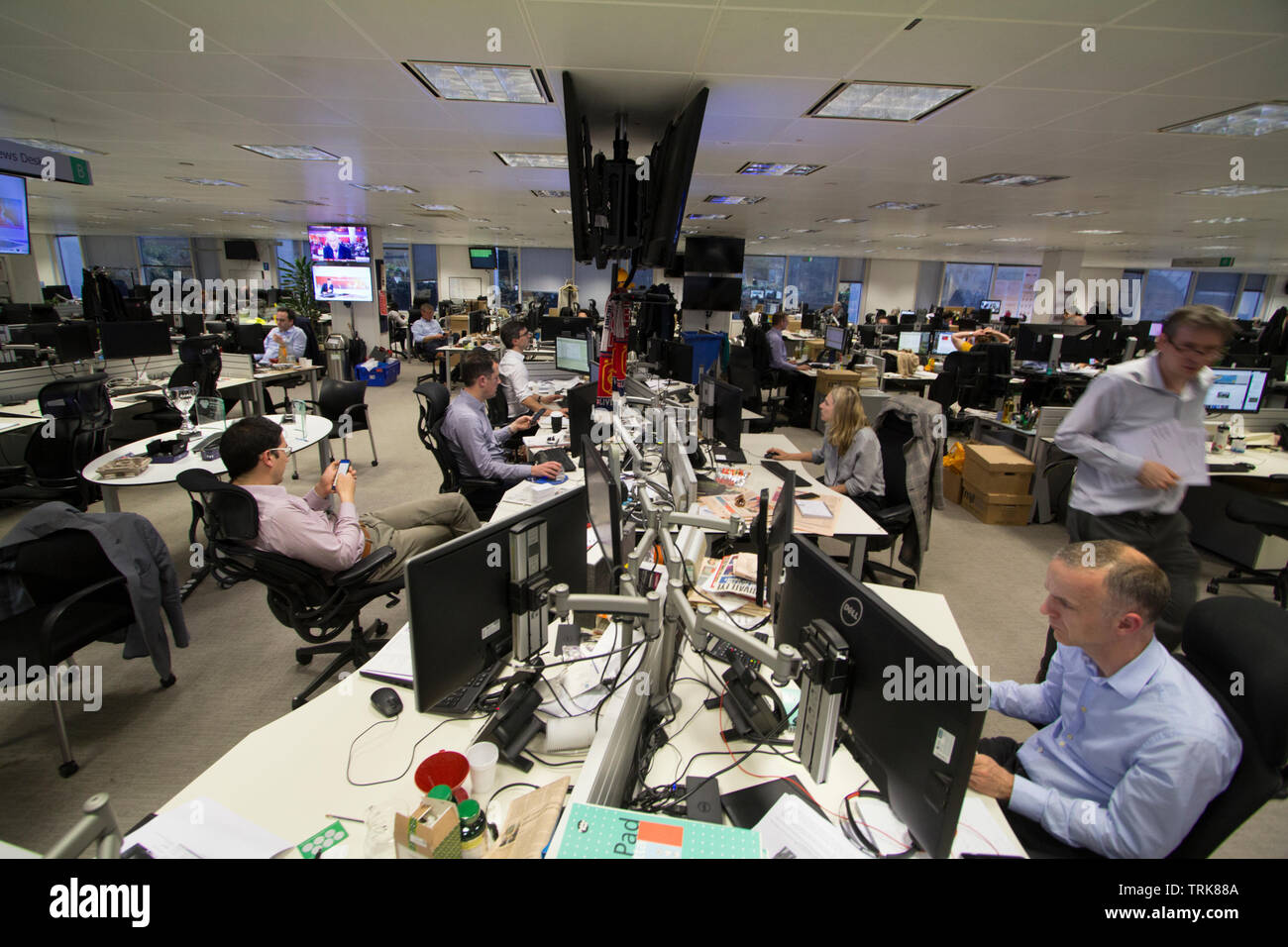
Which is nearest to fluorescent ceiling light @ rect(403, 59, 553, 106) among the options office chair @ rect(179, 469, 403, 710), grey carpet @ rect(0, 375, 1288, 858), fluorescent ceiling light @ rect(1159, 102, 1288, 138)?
office chair @ rect(179, 469, 403, 710)

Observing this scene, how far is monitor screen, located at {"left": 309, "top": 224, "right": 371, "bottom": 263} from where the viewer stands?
10.7 metres

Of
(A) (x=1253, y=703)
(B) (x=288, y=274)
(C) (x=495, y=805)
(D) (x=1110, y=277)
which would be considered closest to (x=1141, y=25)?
(A) (x=1253, y=703)

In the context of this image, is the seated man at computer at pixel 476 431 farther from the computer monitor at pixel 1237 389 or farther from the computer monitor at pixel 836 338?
the computer monitor at pixel 836 338

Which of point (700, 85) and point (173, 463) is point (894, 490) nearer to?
point (700, 85)

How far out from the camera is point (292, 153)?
17.4ft

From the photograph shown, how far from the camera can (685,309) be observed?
1034 cm

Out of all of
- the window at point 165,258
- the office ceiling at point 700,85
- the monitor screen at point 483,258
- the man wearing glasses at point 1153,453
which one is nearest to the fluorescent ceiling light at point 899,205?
the office ceiling at point 700,85

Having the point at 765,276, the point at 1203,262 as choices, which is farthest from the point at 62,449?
the point at 1203,262

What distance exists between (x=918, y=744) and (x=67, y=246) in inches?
987

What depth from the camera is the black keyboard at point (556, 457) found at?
357cm

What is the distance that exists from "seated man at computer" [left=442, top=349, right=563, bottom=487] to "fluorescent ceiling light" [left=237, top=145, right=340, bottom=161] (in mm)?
3250

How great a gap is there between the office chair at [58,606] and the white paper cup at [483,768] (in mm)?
1881

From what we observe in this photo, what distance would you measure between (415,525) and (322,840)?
204cm

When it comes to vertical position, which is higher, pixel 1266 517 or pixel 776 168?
pixel 776 168
